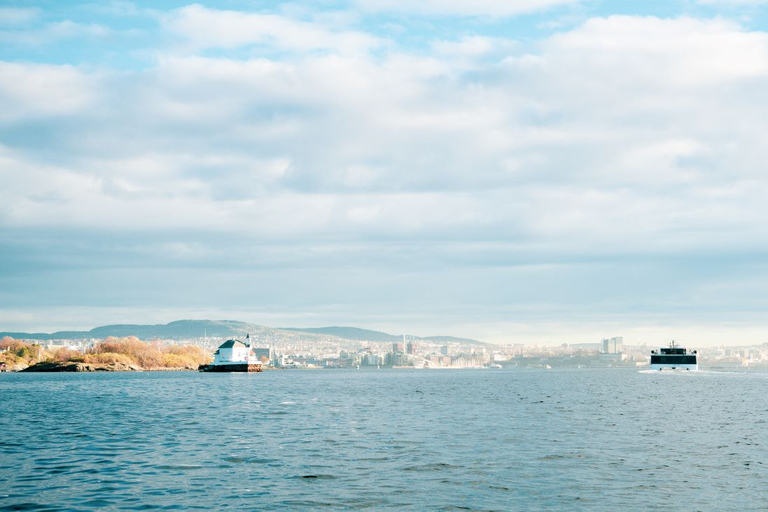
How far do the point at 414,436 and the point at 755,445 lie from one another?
2303cm

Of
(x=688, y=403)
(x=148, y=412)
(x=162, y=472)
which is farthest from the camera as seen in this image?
(x=688, y=403)

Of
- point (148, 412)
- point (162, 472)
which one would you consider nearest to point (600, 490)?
point (162, 472)

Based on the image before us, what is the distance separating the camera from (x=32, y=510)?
98.6 ft

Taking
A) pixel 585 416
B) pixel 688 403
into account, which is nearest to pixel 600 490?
pixel 585 416

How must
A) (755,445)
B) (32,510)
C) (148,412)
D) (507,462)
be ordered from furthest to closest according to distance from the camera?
(148,412) < (755,445) < (507,462) < (32,510)

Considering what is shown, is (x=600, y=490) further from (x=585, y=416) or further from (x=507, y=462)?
(x=585, y=416)

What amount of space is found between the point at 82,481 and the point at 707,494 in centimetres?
2832

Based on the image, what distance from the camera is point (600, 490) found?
1371 inches

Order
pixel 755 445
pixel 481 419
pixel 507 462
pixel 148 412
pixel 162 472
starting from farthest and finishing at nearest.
Answer: pixel 148 412
pixel 481 419
pixel 755 445
pixel 507 462
pixel 162 472

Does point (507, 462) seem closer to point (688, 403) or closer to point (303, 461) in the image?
point (303, 461)

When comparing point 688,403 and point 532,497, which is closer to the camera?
point 532,497

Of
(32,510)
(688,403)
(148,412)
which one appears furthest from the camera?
(688,403)

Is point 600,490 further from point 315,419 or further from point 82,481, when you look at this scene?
point 315,419

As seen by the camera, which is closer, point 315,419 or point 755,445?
point 755,445
